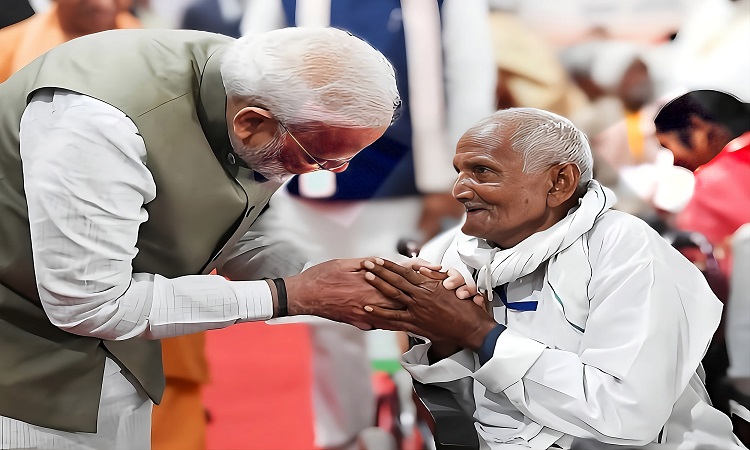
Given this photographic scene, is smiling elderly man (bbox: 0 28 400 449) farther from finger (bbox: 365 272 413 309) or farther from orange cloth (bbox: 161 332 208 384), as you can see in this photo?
orange cloth (bbox: 161 332 208 384)

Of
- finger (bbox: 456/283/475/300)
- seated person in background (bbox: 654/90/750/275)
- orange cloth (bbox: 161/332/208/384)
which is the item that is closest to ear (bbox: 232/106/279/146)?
finger (bbox: 456/283/475/300)

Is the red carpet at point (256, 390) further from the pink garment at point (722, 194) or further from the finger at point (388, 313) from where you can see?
the pink garment at point (722, 194)

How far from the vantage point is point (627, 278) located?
1726 millimetres

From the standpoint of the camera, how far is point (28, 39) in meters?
2.50

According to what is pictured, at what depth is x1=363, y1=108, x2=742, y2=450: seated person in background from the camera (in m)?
1.70

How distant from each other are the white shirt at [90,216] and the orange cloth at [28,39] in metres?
1.08

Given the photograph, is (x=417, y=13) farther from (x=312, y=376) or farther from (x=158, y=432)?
(x=158, y=432)

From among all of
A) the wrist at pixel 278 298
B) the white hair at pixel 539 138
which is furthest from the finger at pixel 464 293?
the wrist at pixel 278 298

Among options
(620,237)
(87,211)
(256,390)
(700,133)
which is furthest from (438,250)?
(700,133)

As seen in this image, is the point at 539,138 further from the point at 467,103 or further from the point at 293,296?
the point at 467,103

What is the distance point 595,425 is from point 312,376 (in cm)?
132

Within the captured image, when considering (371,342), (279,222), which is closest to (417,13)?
(279,222)

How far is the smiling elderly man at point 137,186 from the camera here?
59.0 inches

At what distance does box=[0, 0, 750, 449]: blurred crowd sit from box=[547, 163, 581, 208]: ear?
2.82ft
